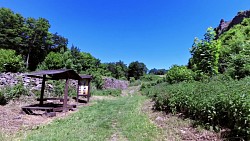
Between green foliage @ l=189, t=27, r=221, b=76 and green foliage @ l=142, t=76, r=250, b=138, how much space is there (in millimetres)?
4187

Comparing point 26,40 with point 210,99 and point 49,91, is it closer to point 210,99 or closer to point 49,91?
point 49,91

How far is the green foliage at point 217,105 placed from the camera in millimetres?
4035

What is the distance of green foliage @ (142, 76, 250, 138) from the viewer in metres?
4.04

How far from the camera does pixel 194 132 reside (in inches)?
201

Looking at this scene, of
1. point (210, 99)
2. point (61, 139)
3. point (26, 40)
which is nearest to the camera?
point (61, 139)

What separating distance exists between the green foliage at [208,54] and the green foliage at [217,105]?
419cm

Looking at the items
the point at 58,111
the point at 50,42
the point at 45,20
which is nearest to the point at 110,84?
the point at 58,111

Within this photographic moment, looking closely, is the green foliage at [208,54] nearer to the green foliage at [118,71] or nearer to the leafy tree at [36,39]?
the green foliage at [118,71]

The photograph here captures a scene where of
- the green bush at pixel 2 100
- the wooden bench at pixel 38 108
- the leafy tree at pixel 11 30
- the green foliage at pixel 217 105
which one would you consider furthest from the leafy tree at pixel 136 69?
the green foliage at pixel 217 105

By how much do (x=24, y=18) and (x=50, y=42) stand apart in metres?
6.57

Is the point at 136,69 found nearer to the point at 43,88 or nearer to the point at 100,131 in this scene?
the point at 43,88

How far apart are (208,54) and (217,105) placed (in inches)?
251

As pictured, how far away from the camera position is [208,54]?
1059 cm

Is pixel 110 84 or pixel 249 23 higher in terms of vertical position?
pixel 249 23
